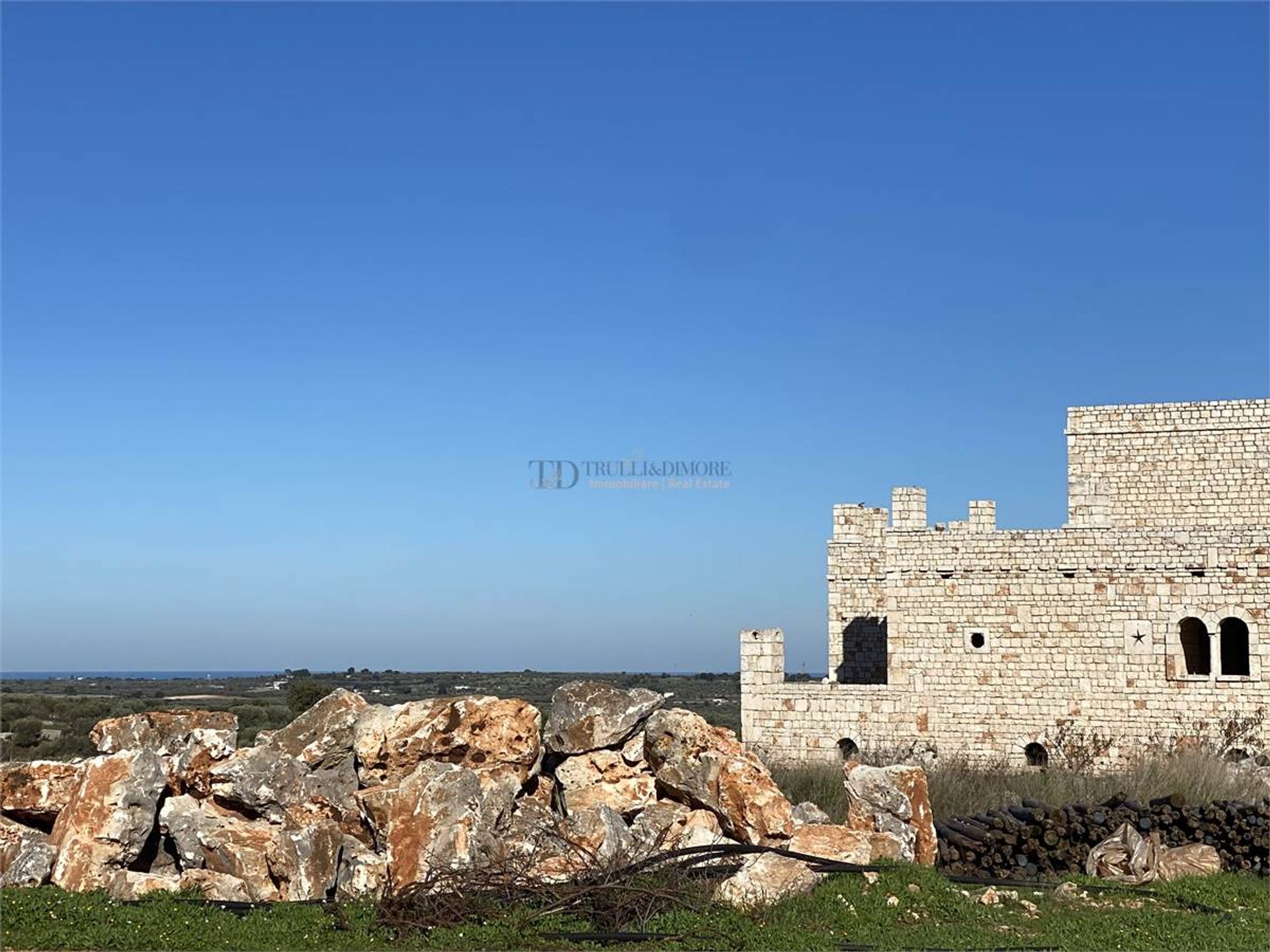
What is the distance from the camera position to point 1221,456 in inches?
966

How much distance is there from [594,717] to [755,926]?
3.87 metres

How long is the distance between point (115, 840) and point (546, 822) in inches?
159

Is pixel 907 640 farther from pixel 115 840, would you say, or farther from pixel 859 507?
pixel 115 840

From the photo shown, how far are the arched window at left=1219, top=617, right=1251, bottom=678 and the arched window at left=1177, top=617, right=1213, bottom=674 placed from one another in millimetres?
657

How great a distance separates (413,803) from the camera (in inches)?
477

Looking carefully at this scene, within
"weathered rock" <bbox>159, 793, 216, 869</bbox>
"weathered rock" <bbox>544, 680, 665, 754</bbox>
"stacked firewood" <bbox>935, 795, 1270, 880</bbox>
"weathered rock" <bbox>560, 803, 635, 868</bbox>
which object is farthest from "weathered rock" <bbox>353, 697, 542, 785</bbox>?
"stacked firewood" <bbox>935, 795, 1270, 880</bbox>

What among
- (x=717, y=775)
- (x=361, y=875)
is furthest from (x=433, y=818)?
(x=717, y=775)

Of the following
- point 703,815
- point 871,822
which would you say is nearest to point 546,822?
point 703,815

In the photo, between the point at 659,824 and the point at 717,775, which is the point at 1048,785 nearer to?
the point at 717,775

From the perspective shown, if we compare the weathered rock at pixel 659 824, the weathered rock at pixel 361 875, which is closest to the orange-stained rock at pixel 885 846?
the weathered rock at pixel 659 824

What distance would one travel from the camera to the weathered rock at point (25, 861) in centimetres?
1197

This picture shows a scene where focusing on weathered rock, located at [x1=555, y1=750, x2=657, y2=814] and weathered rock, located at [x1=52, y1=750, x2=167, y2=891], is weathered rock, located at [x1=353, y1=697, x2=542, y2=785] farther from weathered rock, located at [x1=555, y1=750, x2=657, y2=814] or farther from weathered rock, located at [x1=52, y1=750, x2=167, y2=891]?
weathered rock, located at [x1=52, y1=750, x2=167, y2=891]

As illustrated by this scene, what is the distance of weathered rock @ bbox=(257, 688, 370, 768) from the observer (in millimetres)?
13898

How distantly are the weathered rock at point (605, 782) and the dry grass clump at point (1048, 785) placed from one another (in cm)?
340
